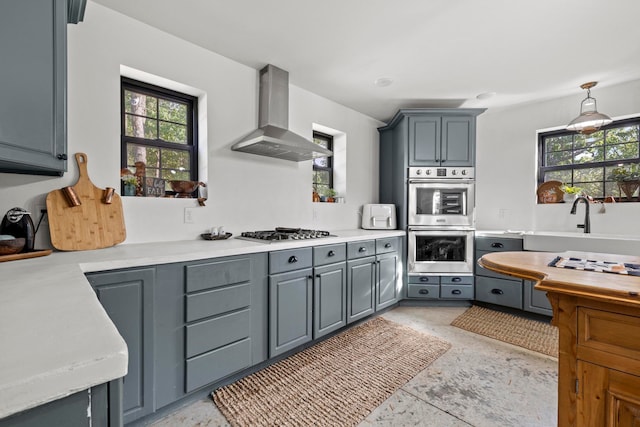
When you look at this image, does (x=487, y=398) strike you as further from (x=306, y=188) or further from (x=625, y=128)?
(x=625, y=128)

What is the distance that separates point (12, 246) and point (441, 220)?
141 inches

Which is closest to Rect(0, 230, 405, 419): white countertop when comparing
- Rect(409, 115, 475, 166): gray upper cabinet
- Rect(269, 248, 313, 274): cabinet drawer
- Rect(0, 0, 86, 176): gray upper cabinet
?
Rect(0, 0, 86, 176): gray upper cabinet

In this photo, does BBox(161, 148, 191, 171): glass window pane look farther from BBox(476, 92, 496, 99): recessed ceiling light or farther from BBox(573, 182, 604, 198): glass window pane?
BBox(573, 182, 604, 198): glass window pane

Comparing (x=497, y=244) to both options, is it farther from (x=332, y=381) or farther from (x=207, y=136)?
(x=207, y=136)

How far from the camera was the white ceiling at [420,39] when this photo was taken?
190 centimetres

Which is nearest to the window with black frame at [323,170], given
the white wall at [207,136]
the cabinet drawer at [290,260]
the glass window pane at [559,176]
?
the white wall at [207,136]

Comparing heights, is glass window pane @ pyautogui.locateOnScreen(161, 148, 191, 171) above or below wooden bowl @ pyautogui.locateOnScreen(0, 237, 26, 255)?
above

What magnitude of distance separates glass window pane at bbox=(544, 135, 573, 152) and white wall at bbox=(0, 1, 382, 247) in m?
2.46

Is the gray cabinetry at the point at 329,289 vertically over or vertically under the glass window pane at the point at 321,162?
under

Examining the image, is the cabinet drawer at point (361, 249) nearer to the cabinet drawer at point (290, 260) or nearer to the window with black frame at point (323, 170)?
the cabinet drawer at point (290, 260)

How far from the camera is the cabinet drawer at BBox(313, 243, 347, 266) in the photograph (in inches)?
94.4

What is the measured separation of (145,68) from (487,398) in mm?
3213

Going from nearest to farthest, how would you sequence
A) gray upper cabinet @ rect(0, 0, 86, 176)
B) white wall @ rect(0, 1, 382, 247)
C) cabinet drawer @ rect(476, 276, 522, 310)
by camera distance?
1. gray upper cabinet @ rect(0, 0, 86, 176)
2. white wall @ rect(0, 1, 382, 247)
3. cabinet drawer @ rect(476, 276, 522, 310)

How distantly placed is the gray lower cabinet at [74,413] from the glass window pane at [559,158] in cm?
461
